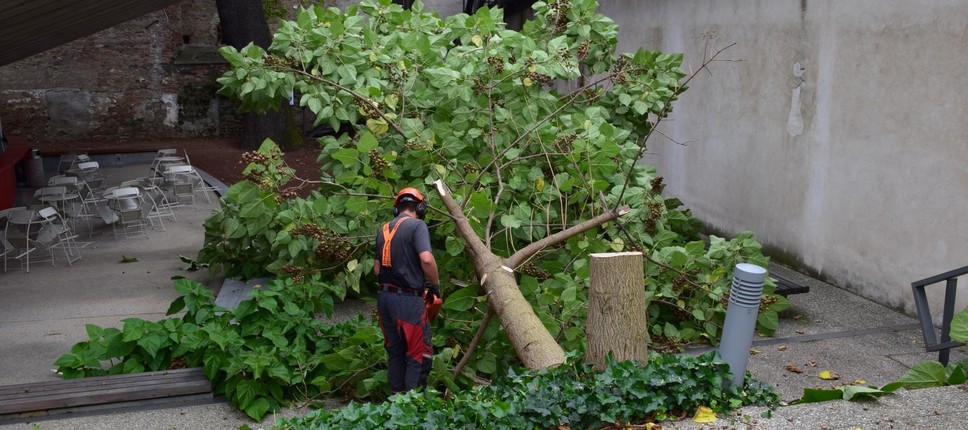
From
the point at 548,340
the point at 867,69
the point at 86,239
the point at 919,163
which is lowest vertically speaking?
the point at 86,239

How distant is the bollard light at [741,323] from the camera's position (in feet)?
15.1

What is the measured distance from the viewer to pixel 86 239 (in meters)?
12.1

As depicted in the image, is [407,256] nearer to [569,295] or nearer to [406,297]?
[406,297]

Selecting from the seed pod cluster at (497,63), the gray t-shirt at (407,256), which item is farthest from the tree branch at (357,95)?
the gray t-shirt at (407,256)

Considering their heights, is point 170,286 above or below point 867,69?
below

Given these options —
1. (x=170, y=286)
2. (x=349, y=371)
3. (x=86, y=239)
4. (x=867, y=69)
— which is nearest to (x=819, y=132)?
(x=867, y=69)

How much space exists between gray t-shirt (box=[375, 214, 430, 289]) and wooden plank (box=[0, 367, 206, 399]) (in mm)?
1554

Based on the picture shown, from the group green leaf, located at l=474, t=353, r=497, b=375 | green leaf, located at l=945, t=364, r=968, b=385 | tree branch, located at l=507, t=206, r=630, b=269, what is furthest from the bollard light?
green leaf, located at l=474, t=353, r=497, b=375

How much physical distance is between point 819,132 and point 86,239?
368 inches

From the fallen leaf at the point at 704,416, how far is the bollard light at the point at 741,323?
1.15 ft

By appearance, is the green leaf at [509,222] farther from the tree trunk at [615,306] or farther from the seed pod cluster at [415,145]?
the tree trunk at [615,306]

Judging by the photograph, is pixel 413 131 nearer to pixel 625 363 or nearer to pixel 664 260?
pixel 664 260

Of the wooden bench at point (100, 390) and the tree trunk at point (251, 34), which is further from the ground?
the tree trunk at point (251, 34)

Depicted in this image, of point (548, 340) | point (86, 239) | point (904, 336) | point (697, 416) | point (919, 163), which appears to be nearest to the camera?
point (697, 416)
